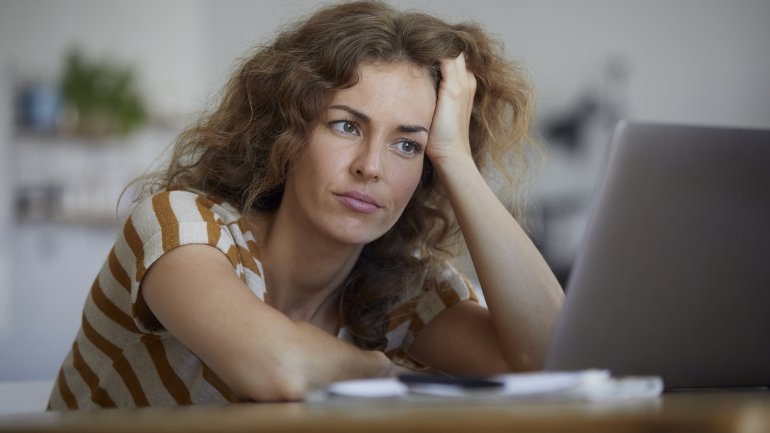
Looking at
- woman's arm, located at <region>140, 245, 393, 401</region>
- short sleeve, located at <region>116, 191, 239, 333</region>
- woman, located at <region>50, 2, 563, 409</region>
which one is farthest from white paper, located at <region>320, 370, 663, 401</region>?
short sleeve, located at <region>116, 191, 239, 333</region>

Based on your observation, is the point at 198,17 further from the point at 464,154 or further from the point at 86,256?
the point at 464,154

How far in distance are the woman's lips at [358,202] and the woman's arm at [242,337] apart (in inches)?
10.3

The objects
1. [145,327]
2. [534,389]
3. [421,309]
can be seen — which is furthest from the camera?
[421,309]

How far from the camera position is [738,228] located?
967 millimetres

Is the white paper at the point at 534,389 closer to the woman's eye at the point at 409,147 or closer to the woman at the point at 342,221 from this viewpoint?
the woman at the point at 342,221

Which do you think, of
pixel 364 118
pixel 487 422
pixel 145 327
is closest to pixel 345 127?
pixel 364 118

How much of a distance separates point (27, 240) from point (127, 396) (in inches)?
150

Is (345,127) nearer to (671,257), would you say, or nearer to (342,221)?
(342,221)

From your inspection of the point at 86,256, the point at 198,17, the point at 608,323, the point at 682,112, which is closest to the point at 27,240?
the point at 86,256

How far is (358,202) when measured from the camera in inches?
58.1

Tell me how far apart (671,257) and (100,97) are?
179 inches

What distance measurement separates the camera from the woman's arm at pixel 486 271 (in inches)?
56.6

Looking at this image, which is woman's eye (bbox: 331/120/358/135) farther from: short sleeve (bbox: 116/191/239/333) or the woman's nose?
short sleeve (bbox: 116/191/239/333)

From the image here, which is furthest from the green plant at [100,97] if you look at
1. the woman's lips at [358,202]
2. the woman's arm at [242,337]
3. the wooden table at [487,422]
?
the wooden table at [487,422]
